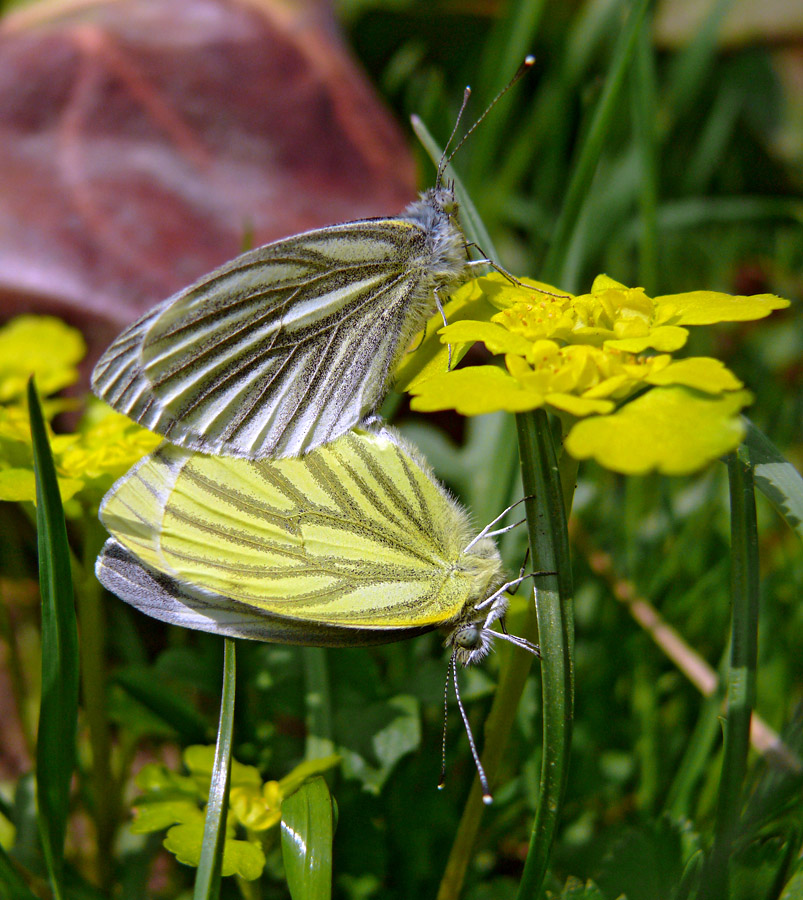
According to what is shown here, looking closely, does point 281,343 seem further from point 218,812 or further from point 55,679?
point 218,812

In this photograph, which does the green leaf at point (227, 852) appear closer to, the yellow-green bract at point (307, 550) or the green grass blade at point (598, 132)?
the yellow-green bract at point (307, 550)

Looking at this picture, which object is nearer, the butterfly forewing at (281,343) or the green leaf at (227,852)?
the green leaf at (227,852)

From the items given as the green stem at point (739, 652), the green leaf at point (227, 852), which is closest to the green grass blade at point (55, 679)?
the green leaf at point (227, 852)

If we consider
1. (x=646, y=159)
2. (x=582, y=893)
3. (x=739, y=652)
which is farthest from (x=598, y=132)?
(x=582, y=893)

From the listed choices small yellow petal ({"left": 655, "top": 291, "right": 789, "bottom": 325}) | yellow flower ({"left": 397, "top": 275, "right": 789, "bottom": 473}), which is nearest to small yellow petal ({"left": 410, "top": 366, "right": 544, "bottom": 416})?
yellow flower ({"left": 397, "top": 275, "right": 789, "bottom": 473})

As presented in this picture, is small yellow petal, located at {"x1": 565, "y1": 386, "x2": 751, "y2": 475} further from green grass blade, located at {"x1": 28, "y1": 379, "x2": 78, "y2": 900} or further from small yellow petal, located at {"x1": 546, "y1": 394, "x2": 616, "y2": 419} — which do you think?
green grass blade, located at {"x1": 28, "y1": 379, "x2": 78, "y2": 900}

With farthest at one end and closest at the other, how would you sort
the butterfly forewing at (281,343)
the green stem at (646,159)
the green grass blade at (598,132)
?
the green stem at (646,159)
the green grass blade at (598,132)
the butterfly forewing at (281,343)

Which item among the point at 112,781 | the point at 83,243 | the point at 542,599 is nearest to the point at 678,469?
the point at 542,599
